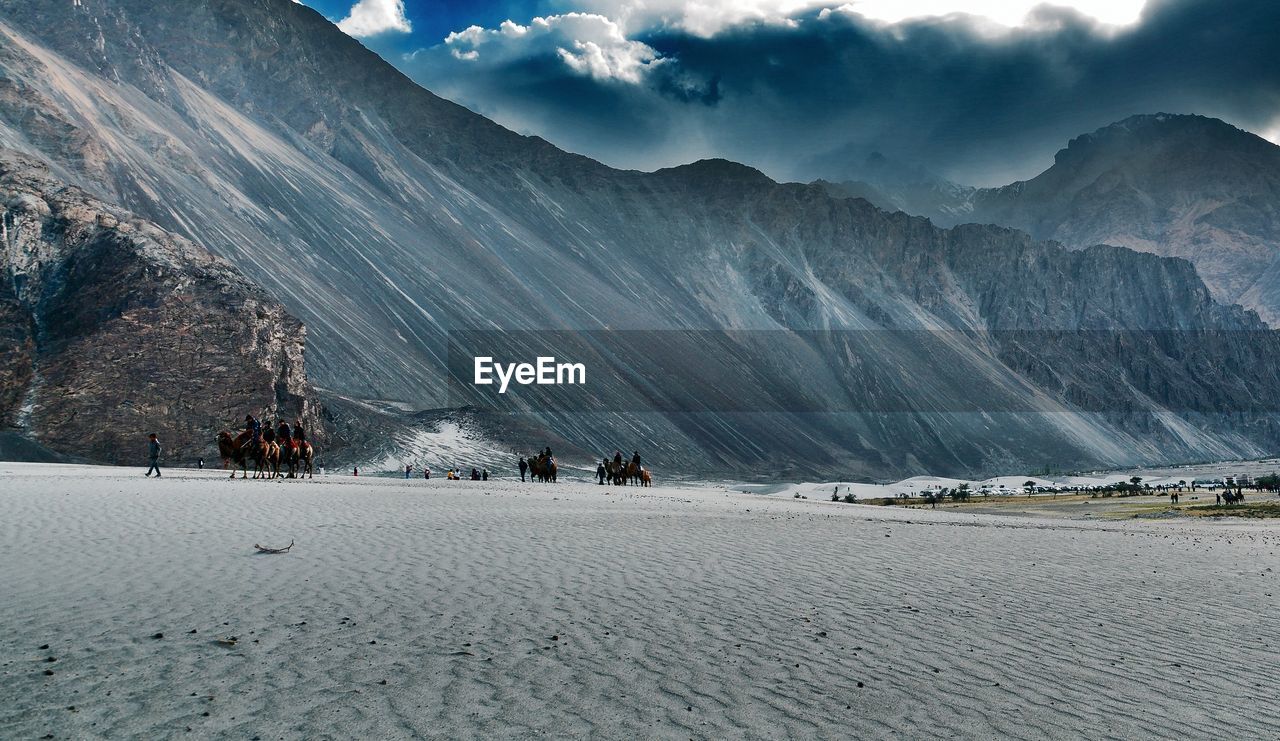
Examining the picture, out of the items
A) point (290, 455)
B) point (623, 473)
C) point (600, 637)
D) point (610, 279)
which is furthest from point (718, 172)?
point (600, 637)

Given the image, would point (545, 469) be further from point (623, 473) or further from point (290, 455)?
point (290, 455)

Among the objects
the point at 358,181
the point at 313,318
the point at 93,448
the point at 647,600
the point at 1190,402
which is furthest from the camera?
the point at 1190,402

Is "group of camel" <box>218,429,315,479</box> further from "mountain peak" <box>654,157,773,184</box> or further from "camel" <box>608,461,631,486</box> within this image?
"mountain peak" <box>654,157,773,184</box>

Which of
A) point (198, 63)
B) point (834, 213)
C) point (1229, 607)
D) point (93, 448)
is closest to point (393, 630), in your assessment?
point (1229, 607)

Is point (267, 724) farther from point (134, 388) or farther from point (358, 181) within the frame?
point (358, 181)

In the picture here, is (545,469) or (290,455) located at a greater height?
(290,455)

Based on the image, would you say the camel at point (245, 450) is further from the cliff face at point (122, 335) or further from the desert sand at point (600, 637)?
the cliff face at point (122, 335)

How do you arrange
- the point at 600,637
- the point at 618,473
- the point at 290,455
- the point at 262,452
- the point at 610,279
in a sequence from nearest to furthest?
the point at 600,637, the point at 262,452, the point at 290,455, the point at 618,473, the point at 610,279

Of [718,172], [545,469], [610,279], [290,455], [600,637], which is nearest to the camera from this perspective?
[600,637]
